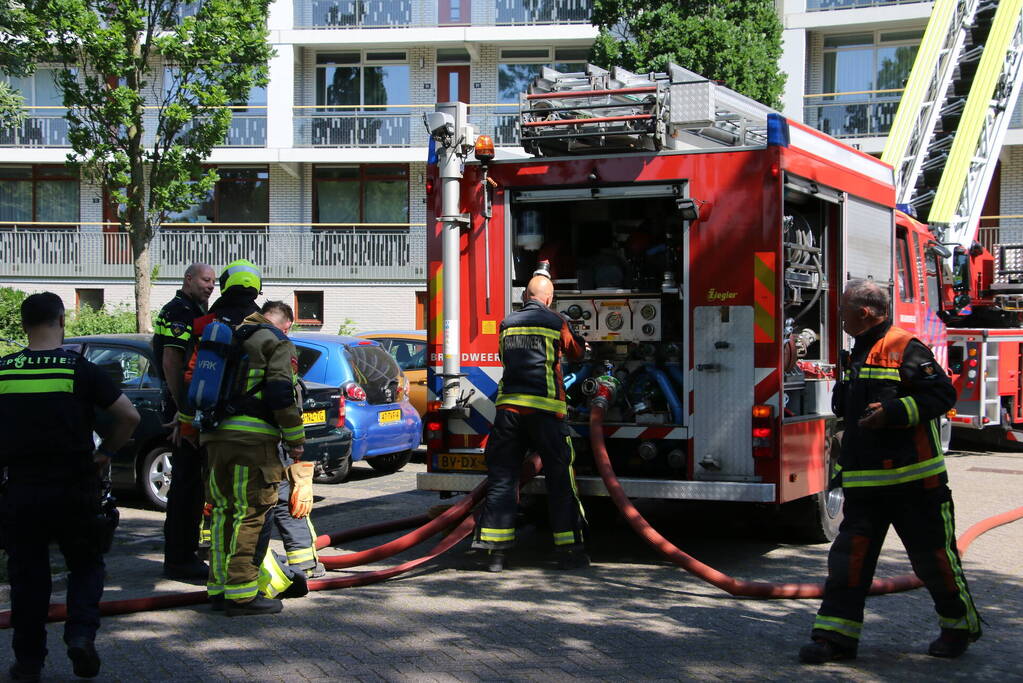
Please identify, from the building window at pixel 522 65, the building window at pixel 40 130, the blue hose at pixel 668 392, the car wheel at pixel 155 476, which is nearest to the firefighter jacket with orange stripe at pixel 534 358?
the blue hose at pixel 668 392

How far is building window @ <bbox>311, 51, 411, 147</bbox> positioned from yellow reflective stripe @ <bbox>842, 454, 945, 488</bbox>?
23.9m

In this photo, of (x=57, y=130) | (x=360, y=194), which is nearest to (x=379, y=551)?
(x=360, y=194)

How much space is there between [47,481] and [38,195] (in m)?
27.2

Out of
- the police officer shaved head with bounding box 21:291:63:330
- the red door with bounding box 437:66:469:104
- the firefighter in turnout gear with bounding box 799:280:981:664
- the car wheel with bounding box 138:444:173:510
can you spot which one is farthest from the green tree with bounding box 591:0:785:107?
the police officer shaved head with bounding box 21:291:63:330

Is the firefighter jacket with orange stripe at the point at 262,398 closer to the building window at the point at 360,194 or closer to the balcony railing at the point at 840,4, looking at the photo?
the building window at the point at 360,194

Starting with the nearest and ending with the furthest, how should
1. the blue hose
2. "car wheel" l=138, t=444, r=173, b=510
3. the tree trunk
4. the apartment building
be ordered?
the blue hose, "car wheel" l=138, t=444, r=173, b=510, the tree trunk, the apartment building

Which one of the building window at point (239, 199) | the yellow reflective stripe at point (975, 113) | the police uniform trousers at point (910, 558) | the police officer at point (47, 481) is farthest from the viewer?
the building window at point (239, 199)

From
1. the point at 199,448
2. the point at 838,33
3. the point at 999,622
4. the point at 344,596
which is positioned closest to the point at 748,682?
the point at 999,622

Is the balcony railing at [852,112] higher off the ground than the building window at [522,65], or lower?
lower

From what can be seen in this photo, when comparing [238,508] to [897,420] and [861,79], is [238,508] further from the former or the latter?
[861,79]

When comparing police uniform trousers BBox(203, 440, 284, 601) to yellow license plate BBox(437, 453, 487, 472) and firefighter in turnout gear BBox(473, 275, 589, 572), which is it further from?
yellow license plate BBox(437, 453, 487, 472)

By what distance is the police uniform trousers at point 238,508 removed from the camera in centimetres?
615

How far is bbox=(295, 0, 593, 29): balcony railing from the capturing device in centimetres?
2814

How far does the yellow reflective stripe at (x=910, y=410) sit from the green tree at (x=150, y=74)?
→ 551 inches
